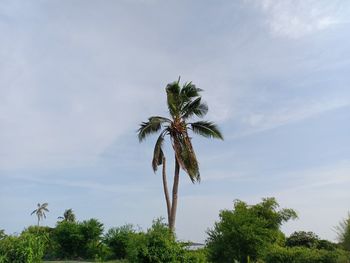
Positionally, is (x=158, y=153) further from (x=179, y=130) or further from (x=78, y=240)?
(x=78, y=240)

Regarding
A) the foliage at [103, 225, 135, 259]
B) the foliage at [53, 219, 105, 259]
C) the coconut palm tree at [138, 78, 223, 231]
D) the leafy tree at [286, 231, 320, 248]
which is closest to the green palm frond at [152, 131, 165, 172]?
the coconut palm tree at [138, 78, 223, 231]

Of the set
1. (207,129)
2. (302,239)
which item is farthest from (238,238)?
(302,239)

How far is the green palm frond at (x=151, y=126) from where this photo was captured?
2409cm

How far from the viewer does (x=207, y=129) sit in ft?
80.7

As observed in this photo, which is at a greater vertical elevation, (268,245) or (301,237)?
(301,237)

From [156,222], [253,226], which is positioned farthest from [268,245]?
[156,222]

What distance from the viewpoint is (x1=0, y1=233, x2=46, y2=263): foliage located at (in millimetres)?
12172

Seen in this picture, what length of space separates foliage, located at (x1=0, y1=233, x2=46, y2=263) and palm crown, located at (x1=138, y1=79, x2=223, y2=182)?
11.7 meters

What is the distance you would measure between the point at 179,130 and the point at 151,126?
158cm

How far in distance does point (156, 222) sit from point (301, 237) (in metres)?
34.0

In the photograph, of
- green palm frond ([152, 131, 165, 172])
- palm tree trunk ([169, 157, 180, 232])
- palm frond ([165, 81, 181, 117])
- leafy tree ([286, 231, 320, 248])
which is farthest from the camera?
leafy tree ([286, 231, 320, 248])

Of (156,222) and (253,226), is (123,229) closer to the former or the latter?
(253,226)

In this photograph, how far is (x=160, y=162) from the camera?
24.2 meters

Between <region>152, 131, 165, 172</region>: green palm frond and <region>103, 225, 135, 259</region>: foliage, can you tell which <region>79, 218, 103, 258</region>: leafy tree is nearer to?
<region>103, 225, 135, 259</region>: foliage
